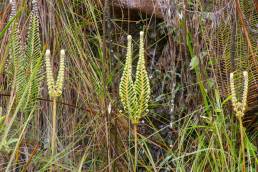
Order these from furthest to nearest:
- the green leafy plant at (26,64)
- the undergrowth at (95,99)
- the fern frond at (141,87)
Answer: the undergrowth at (95,99) < the green leafy plant at (26,64) < the fern frond at (141,87)

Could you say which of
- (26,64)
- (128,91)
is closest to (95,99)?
(26,64)

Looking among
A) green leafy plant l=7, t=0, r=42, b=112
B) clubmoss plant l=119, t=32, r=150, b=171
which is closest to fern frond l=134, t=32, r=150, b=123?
clubmoss plant l=119, t=32, r=150, b=171

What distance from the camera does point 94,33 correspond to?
1935 millimetres

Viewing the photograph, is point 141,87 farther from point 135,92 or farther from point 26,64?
point 26,64

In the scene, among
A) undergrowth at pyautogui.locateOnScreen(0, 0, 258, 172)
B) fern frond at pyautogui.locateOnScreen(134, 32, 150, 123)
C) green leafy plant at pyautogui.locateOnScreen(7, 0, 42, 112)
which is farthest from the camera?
undergrowth at pyautogui.locateOnScreen(0, 0, 258, 172)

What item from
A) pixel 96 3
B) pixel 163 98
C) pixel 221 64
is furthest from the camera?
pixel 163 98

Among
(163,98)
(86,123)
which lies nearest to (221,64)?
(163,98)

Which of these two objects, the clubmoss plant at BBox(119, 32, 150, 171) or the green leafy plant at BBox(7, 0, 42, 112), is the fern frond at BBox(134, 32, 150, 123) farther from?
the green leafy plant at BBox(7, 0, 42, 112)

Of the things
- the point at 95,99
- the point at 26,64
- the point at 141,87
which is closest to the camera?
the point at 141,87

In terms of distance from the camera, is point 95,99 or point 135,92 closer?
point 135,92

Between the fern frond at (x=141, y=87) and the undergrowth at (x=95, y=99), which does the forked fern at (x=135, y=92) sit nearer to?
the fern frond at (x=141, y=87)

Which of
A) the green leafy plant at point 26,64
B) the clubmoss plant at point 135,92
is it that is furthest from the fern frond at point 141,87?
Result: the green leafy plant at point 26,64

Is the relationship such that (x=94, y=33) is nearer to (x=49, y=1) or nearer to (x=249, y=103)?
(x=49, y=1)

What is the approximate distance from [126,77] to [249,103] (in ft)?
2.89
